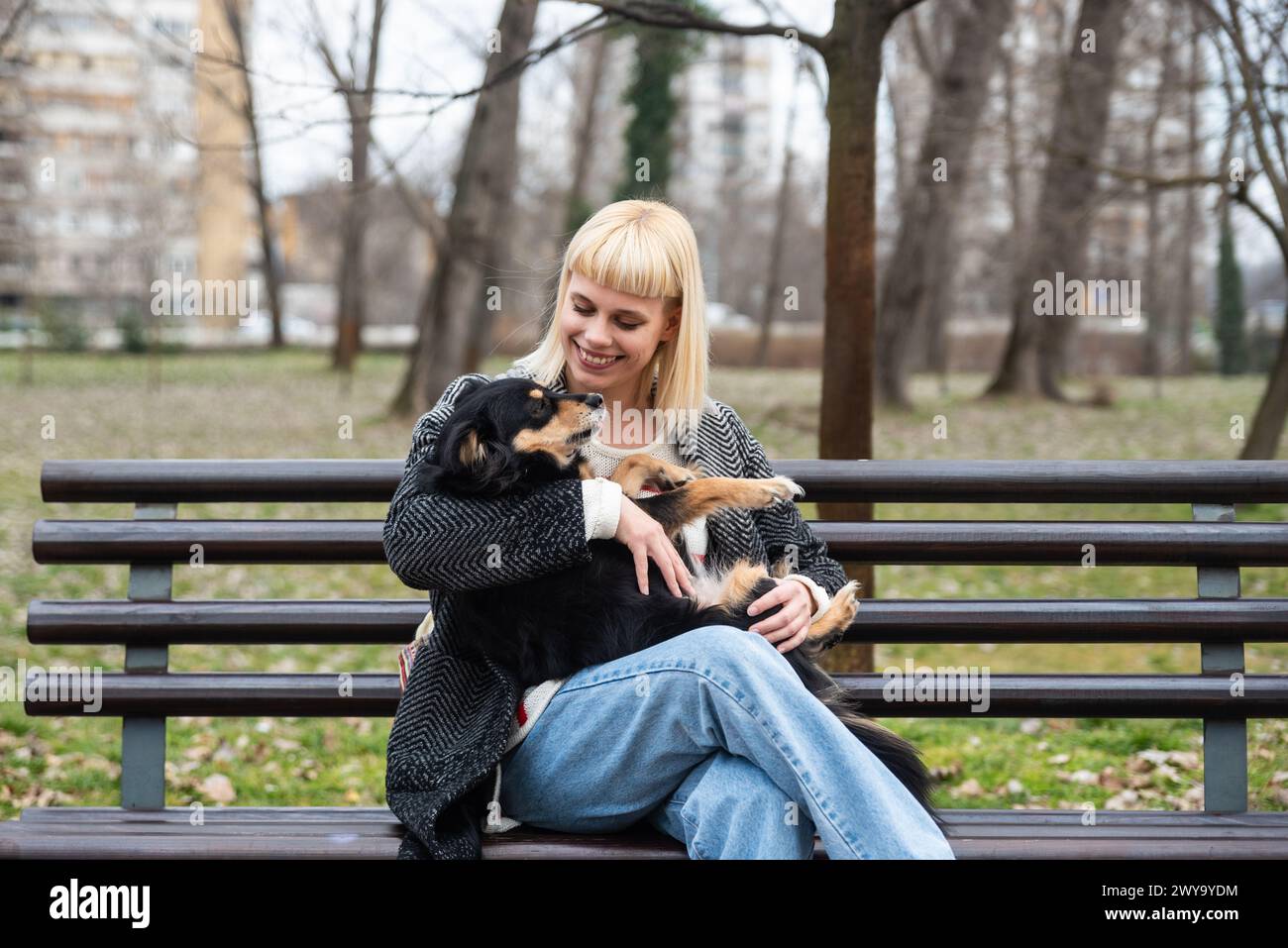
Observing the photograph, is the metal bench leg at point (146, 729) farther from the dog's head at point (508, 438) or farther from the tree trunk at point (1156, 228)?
the tree trunk at point (1156, 228)

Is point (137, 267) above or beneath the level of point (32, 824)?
above

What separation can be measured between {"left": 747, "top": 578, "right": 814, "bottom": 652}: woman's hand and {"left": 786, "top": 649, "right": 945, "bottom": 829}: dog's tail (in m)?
0.04

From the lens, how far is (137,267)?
3959cm

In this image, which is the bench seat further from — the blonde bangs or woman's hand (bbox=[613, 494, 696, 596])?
the blonde bangs

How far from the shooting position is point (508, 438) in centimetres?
292

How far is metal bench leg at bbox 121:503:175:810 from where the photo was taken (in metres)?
3.23

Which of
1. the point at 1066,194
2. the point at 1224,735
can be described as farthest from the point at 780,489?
the point at 1066,194

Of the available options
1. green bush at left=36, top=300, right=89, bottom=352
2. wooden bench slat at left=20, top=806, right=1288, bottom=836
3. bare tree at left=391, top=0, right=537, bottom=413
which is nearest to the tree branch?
wooden bench slat at left=20, top=806, right=1288, bottom=836

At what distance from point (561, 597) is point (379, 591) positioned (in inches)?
245

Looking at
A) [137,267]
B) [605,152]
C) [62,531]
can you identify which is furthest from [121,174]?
[62,531]

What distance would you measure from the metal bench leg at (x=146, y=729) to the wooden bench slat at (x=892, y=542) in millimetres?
62

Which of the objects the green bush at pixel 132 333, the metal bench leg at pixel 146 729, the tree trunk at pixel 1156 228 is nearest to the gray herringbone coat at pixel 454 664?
the metal bench leg at pixel 146 729
